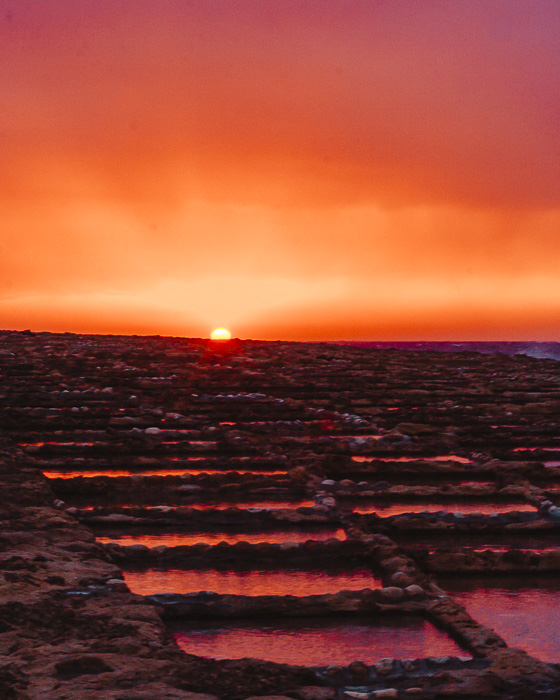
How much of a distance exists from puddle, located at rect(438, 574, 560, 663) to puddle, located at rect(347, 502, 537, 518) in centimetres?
74

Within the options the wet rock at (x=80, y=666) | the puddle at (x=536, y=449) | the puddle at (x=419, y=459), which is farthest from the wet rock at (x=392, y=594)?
the puddle at (x=536, y=449)

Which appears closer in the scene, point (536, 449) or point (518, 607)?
point (518, 607)

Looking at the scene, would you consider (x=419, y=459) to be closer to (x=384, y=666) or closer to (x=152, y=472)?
(x=152, y=472)

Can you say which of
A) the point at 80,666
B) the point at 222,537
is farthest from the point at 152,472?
the point at 80,666

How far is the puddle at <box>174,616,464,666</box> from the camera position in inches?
70.3

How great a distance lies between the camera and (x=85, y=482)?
3291 millimetres

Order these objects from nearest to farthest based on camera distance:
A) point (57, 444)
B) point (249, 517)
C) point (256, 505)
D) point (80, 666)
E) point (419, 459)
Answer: point (80, 666), point (249, 517), point (256, 505), point (419, 459), point (57, 444)

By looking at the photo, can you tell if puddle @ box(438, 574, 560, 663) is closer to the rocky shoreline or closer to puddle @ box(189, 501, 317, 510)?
the rocky shoreline

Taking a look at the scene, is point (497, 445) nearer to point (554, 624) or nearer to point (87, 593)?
point (554, 624)

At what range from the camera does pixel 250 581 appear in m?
2.25

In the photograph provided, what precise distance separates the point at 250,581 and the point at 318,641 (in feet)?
1.40

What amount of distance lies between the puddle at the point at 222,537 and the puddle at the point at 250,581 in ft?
0.85

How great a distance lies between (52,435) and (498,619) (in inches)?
126

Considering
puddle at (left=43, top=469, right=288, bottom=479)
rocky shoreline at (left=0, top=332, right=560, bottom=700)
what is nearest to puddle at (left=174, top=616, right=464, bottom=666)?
rocky shoreline at (left=0, top=332, right=560, bottom=700)
